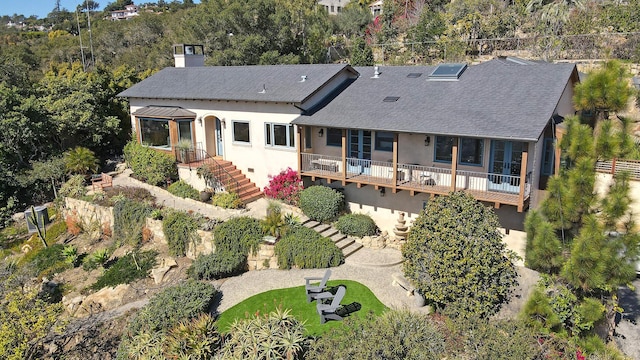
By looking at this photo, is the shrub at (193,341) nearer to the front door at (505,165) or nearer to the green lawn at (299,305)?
the green lawn at (299,305)

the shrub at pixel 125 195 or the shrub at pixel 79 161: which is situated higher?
the shrub at pixel 79 161

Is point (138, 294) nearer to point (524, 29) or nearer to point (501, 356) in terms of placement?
point (501, 356)

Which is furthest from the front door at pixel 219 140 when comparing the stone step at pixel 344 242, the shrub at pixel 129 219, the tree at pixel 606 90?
the tree at pixel 606 90

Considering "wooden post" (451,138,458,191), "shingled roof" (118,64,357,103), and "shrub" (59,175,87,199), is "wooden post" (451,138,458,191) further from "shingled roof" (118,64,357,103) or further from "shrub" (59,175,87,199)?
"shrub" (59,175,87,199)

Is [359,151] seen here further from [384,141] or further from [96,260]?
[96,260]

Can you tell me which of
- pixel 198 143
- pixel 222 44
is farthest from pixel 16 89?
pixel 222 44

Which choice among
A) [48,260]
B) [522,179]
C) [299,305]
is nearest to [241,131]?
[48,260]
